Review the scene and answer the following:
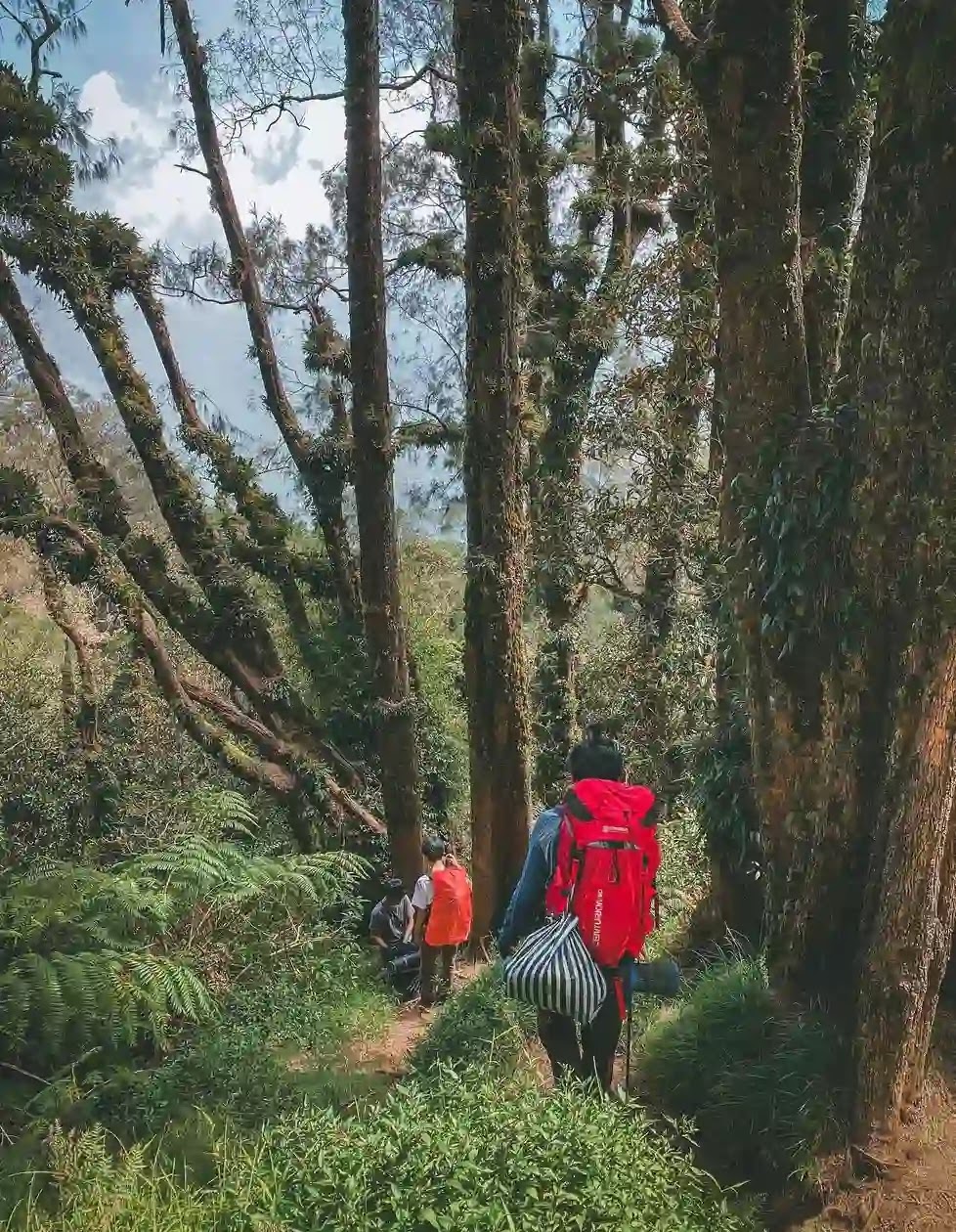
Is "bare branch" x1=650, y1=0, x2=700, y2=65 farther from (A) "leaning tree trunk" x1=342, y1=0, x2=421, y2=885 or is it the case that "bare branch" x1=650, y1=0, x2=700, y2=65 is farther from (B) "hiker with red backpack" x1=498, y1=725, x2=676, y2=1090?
(B) "hiker with red backpack" x1=498, y1=725, x2=676, y2=1090

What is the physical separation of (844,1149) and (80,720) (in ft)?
37.9

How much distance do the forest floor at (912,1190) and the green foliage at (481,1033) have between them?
1638mm

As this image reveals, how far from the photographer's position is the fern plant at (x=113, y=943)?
17.3 ft

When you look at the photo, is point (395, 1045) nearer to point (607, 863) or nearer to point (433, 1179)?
point (607, 863)

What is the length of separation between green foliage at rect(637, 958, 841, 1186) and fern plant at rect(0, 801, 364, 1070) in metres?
2.55

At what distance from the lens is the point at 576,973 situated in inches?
170

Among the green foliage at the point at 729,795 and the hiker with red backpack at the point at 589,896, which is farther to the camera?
the green foliage at the point at 729,795

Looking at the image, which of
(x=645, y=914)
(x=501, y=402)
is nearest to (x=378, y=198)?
(x=501, y=402)

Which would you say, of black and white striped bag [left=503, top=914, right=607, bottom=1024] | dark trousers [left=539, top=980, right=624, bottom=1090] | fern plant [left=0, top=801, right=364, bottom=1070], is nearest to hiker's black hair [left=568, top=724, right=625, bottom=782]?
black and white striped bag [left=503, top=914, right=607, bottom=1024]

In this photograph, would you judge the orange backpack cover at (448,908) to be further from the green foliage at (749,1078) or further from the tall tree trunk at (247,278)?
the tall tree trunk at (247,278)

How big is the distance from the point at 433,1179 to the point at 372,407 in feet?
26.6

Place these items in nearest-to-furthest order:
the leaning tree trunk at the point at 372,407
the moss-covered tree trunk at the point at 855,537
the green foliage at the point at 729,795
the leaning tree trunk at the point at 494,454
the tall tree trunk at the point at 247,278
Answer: the moss-covered tree trunk at the point at 855,537
the green foliage at the point at 729,795
the leaning tree trunk at the point at 494,454
the leaning tree trunk at the point at 372,407
the tall tree trunk at the point at 247,278

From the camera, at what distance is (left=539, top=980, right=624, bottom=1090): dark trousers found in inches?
185

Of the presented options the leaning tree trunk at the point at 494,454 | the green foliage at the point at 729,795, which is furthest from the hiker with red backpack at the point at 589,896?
the leaning tree trunk at the point at 494,454
